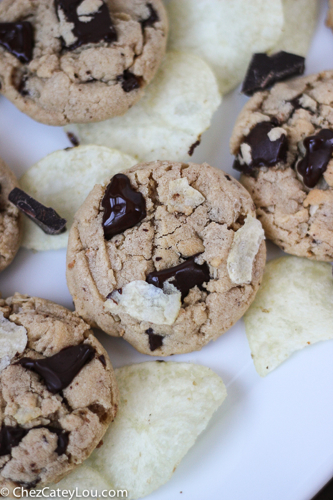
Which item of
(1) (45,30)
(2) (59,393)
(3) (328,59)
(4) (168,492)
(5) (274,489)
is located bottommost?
(5) (274,489)

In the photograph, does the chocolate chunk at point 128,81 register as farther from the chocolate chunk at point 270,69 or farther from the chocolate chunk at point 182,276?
the chocolate chunk at point 182,276

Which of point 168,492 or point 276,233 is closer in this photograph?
point 168,492

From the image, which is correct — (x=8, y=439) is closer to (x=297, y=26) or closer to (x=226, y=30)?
(x=226, y=30)

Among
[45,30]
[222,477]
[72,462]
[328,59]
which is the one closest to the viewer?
[72,462]

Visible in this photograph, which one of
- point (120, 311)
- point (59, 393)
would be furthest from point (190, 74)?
point (59, 393)

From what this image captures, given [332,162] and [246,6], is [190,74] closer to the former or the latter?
[246,6]

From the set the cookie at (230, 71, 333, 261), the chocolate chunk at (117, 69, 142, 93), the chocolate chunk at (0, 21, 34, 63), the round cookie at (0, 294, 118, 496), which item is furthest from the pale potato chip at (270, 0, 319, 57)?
the round cookie at (0, 294, 118, 496)

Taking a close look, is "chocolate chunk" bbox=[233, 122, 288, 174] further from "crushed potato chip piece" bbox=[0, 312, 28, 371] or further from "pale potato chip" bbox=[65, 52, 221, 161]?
"crushed potato chip piece" bbox=[0, 312, 28, 371]

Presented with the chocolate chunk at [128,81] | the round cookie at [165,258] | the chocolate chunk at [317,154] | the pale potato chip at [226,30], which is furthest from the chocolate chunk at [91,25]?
the chocolate chunk at [317,154]
